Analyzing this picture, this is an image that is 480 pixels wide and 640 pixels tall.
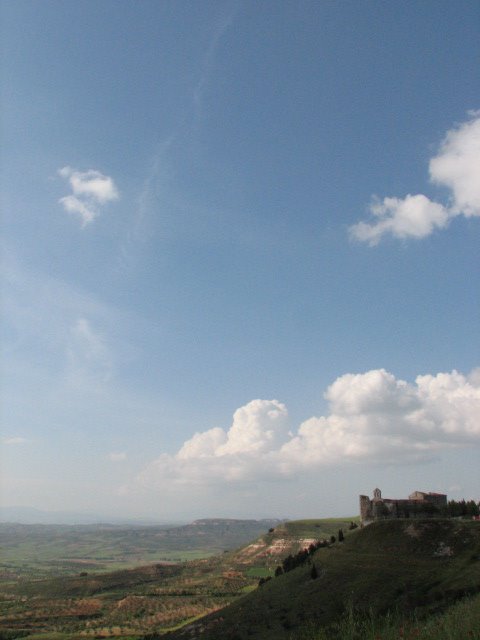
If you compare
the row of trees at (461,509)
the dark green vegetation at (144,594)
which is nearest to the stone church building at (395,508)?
the row of trees at (461,509)

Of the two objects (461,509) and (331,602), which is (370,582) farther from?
(461,509)

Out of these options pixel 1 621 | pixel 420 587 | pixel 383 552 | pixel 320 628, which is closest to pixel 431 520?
pixel 383 552

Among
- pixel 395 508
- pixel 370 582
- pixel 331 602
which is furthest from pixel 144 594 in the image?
pixel 370 582

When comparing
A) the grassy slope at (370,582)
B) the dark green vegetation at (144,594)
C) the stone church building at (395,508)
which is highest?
the stone church building at (395,508)

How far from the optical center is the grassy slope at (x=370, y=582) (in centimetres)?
5581

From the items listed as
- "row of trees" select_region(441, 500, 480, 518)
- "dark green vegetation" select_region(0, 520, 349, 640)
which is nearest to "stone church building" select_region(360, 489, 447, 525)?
"row of trees" select_region(441, 500, 480, 518)

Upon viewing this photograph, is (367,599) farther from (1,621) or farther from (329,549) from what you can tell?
(1,621)

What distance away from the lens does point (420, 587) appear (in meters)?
57.4

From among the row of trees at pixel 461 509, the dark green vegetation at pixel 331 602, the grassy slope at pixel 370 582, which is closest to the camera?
the dark green vegetation at pixel 331 602

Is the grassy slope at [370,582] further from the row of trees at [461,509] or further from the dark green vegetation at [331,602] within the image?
the row of trees at [461,509]

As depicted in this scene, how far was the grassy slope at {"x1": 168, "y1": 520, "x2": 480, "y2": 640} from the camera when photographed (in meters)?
55.8

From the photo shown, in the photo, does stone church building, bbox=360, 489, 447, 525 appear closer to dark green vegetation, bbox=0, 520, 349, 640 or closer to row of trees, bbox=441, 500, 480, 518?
row of trees, bbox=441, 500, 480, 518

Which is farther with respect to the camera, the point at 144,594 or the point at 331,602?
the point at 144,594

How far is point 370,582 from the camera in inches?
2431
